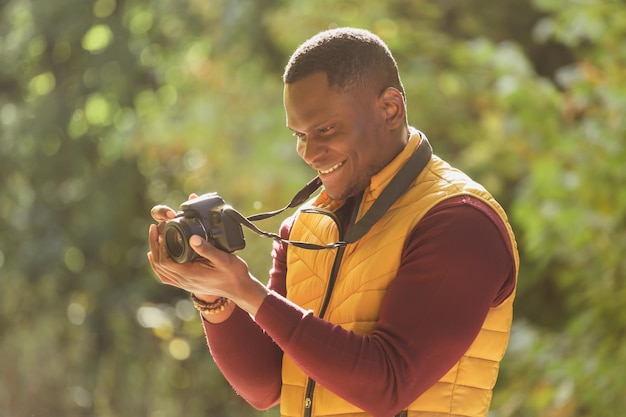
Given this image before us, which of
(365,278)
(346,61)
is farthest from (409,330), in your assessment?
(346,61)

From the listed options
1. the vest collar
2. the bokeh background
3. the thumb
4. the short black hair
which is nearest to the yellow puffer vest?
the vest collar

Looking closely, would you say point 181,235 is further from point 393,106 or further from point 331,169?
point 393,106

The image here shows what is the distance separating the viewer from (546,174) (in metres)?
3.94

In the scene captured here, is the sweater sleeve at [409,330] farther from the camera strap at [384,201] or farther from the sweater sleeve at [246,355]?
the sweater sleeve at [246,355]

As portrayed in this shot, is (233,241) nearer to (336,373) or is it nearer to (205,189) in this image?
(336,373)

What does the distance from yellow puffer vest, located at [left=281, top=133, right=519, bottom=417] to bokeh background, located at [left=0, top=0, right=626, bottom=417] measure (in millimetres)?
A: 1870

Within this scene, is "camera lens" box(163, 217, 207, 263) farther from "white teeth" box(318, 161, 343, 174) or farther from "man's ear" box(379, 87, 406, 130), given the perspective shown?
"man's ear" box(379, 87, 406, 130)

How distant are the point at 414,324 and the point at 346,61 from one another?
38 cm

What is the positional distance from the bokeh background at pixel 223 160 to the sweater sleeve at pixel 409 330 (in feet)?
6.65

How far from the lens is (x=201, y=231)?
1.40 metres

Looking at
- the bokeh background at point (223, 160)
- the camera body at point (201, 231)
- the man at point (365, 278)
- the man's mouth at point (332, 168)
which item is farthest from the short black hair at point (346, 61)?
the bokeh background at point (223, 160)

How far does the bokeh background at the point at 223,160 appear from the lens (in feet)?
13.2

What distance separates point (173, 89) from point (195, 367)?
192cm

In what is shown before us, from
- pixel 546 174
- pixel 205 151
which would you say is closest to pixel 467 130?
pixel 546 174
